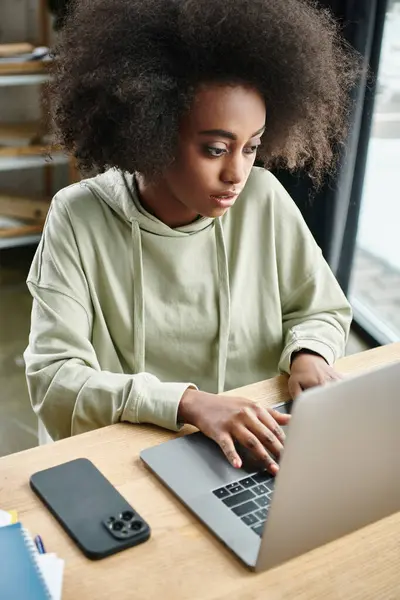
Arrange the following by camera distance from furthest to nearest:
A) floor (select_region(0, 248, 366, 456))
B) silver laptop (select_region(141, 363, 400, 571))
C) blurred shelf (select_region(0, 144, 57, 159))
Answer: blurred shelf (select_region(0, 144, 57, 159)), floor (select_region(0, 248, 366, 456)), silver laptop (select_region(141, 363, 400, 571))

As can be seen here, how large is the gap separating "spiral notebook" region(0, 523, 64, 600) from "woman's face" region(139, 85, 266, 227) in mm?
608

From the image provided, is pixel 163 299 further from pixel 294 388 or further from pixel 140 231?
pixel 294 388

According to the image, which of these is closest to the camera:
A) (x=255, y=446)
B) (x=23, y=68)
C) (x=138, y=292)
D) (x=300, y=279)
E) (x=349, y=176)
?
(x=255, y=446)

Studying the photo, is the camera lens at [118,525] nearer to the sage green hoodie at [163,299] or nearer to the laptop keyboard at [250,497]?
the laptop keyboard at [250,497]

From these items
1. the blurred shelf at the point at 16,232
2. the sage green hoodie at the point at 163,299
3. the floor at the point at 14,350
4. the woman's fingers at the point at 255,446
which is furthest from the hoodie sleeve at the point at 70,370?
the blurred shelf at the point at 16,232

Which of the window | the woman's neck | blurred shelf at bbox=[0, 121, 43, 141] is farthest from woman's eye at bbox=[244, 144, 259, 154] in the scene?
blurred shelf at bbox=[0, 121, 43, 141]

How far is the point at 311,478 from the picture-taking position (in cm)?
79

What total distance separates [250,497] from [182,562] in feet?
0.43

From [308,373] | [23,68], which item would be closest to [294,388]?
[308,373]

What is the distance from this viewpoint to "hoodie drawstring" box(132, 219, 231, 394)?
53.6 inches

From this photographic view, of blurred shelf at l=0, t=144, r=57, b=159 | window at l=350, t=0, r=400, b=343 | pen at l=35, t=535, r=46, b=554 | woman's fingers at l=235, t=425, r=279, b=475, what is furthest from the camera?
blurred shelf at l=0, t=144, r=57, b=159

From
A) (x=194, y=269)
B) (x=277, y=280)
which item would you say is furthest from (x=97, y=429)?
(x=277, y=280)

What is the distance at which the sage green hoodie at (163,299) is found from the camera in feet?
4.09

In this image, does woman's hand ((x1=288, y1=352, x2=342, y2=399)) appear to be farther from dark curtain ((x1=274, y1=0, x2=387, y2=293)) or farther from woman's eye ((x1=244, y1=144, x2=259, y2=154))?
dark curtain ((x1=274, y1=0, x2=387, y2=293))
